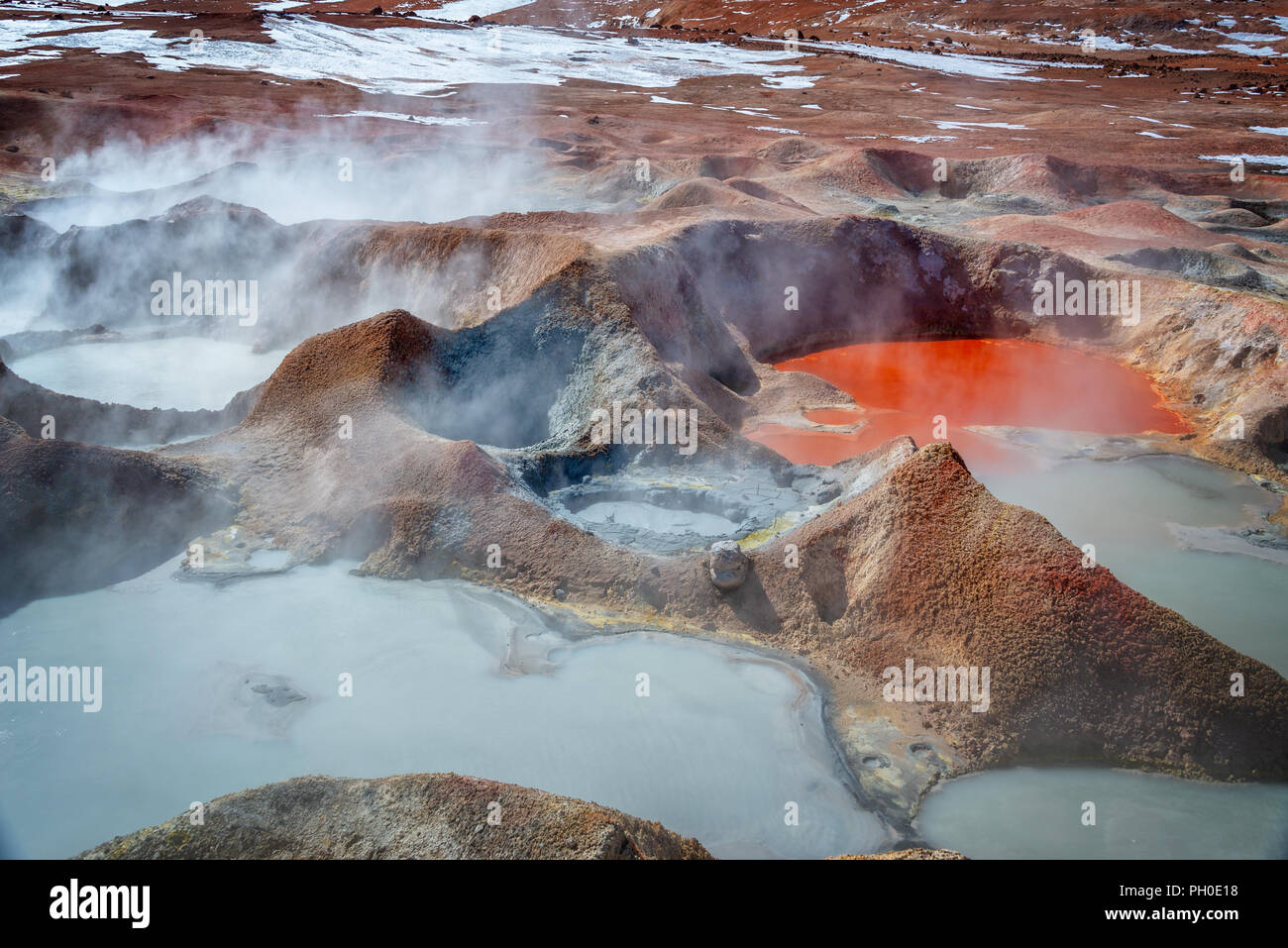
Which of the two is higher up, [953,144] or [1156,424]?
[953,144]

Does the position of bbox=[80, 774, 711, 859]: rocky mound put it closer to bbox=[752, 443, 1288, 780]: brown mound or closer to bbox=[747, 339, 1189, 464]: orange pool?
Answer: bbox=[752, 443, 1288, 780]: brown mound

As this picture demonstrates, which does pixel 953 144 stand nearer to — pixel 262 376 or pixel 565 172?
pixel 565 172

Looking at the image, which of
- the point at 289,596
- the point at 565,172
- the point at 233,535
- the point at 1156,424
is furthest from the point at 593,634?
the point at 565,172

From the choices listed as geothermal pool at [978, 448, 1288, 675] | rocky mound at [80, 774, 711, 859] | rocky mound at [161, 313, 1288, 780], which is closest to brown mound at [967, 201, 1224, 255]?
geothermal pool at [978, 448, 1288, 675]

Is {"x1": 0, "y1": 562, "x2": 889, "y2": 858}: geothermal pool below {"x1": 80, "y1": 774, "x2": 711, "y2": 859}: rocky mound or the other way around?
below

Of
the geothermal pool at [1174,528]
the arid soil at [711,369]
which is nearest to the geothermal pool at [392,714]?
the arid soil at [711,369]

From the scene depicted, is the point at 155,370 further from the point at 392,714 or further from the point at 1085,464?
the point at 1085,464
